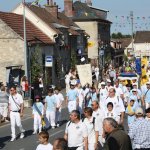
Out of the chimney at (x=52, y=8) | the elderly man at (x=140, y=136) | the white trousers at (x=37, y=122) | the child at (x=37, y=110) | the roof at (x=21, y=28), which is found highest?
the chimney at (x=52, y=8)

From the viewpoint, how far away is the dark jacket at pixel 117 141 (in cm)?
892

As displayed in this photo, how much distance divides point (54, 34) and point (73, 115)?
118 feet

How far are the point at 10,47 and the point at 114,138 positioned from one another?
31129mm

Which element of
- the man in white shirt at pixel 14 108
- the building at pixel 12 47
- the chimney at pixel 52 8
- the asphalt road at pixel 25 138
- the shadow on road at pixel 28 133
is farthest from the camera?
the chimney at pixel 52 8

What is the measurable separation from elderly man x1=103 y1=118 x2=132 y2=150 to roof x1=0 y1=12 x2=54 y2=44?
3043 centimetres

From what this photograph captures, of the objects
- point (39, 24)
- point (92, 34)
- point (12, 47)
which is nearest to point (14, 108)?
point (12, 47)

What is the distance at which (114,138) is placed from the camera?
353 inches

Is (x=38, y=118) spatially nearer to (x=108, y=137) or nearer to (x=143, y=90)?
(x=143, y=90)

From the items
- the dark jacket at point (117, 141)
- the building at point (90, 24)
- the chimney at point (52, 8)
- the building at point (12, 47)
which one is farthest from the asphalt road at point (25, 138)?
the building at point (90, 24)

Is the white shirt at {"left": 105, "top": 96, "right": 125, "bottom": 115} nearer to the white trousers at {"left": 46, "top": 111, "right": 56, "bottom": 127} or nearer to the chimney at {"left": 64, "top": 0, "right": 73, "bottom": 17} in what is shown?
the white trousers at {"left": 46, "top": 111, "right": 56, "bottom": 127}

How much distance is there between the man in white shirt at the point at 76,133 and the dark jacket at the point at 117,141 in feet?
6.84

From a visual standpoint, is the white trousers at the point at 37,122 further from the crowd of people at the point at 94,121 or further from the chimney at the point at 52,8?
the chimney at the point at 52,8

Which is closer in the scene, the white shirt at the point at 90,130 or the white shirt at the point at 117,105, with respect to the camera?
the white shirt at the point at 90,130

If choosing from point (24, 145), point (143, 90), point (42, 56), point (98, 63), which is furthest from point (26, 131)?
point (98, 63)
